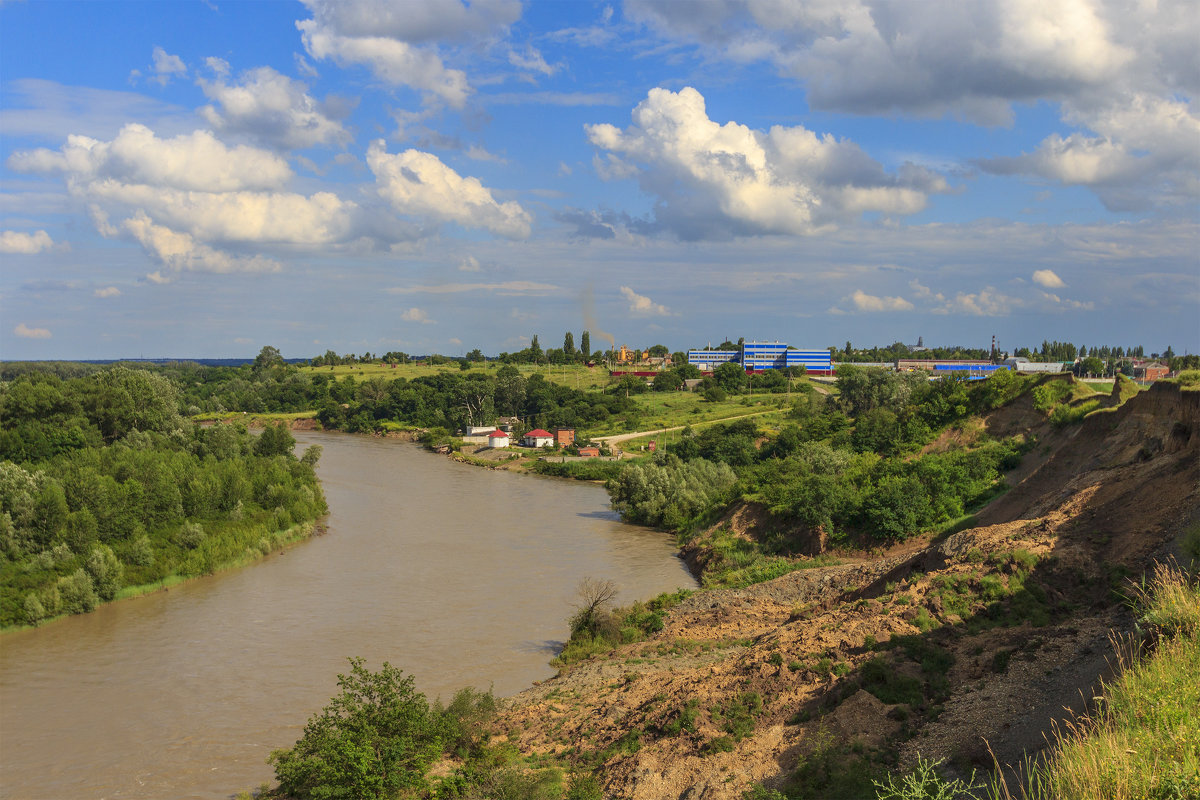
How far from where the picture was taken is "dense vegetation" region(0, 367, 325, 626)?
2534 cm

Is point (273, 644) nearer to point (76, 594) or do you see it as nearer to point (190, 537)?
point (76, 594)

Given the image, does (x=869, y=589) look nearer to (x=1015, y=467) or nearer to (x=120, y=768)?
(x=1015, y=467)

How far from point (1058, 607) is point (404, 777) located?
1110cm

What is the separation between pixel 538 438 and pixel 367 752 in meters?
59.0

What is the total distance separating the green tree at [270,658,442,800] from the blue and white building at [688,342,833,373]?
101m

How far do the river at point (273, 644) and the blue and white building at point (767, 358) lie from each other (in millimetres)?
83420

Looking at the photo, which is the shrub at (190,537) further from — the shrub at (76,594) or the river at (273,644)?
the shrub at (76,594)

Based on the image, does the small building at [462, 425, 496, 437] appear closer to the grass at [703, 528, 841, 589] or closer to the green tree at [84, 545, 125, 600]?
the grass at [703, 528, 841, 589]

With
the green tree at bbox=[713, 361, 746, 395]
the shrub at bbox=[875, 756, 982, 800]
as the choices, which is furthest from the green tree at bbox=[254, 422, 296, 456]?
the green tree at bbox=[713, 361, 746, 395]

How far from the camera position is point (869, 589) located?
19328 mm

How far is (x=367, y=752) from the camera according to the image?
41.5 ft

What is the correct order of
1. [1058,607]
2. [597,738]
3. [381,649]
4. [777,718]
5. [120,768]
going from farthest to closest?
[381,649] → [120,768] → [597,738] → [1058,607] → [777,718]

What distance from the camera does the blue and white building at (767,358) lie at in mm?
121188

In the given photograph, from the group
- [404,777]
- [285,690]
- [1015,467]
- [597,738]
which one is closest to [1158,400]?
[1015,467]
